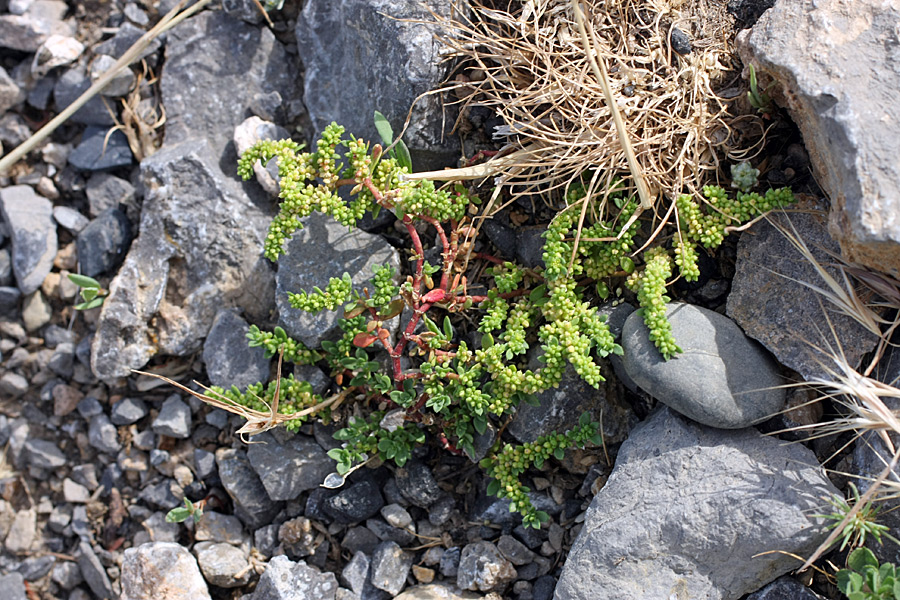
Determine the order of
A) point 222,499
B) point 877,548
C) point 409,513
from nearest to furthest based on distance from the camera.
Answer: point 877,548 → point 409,513 → point 222,499

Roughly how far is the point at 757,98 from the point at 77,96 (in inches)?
158

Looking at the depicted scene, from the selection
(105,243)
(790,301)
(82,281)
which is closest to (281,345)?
(82,281)

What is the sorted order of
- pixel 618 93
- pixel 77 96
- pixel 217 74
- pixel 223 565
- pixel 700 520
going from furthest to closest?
pixel 77 96 < pixel 217 74 < pixel 223 565 < pixel 618 93 < pixel 700 520

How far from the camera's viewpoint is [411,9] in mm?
3766

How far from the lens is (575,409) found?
3.56 meters

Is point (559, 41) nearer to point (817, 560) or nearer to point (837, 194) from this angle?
point (837, 194)

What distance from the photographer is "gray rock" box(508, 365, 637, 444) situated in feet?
11.7

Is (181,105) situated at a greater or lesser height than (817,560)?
greater

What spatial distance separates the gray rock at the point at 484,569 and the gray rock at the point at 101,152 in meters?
3.12

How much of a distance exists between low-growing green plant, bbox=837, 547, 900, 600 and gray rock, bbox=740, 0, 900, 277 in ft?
3.81

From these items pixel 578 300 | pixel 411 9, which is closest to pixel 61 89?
pixel 411 9

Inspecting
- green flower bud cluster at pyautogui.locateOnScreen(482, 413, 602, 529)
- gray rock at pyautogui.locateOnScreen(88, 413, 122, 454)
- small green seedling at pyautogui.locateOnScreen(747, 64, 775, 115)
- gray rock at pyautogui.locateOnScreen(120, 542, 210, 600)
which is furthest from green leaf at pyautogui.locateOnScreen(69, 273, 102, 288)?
small green seedling at pyautogui.locateOnScreen(747, 64, 775, 115)

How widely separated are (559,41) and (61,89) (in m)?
3.20

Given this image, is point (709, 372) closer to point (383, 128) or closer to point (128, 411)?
point (383, 128)
